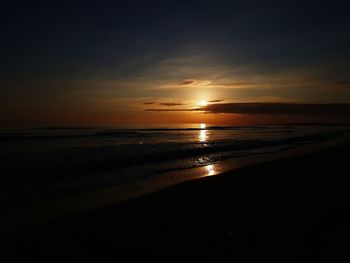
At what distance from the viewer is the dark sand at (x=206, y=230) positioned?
4.68 m

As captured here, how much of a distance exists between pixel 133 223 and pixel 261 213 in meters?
2.75

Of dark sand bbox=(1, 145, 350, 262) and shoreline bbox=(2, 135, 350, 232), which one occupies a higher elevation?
dark sand bbox=(1, 145, 350, 262)

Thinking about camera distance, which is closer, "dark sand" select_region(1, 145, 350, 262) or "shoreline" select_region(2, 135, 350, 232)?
"dark sand" select_region(1, 145, 350, 262)

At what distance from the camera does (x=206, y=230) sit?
5.72 metres

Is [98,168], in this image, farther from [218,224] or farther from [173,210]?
[218,224]

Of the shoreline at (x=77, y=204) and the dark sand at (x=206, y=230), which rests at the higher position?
the dark sand at (x=206, y=230)

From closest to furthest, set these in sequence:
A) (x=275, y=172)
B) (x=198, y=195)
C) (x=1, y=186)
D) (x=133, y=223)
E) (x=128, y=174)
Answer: (x=133, y=223)
(x=198, y=195)
(x=1, y=186)
(x=275, y=172)
(x=128, y=174)

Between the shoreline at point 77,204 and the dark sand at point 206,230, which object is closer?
the dark sand at point 206,230

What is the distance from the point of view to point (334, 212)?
6449 millimetres

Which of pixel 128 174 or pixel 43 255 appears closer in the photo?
pixel 43 255

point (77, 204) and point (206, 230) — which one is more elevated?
point (206, 230)

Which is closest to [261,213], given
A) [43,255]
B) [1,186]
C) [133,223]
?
[133,223]

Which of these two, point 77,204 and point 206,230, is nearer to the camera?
point 206,230

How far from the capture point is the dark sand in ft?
15.4
